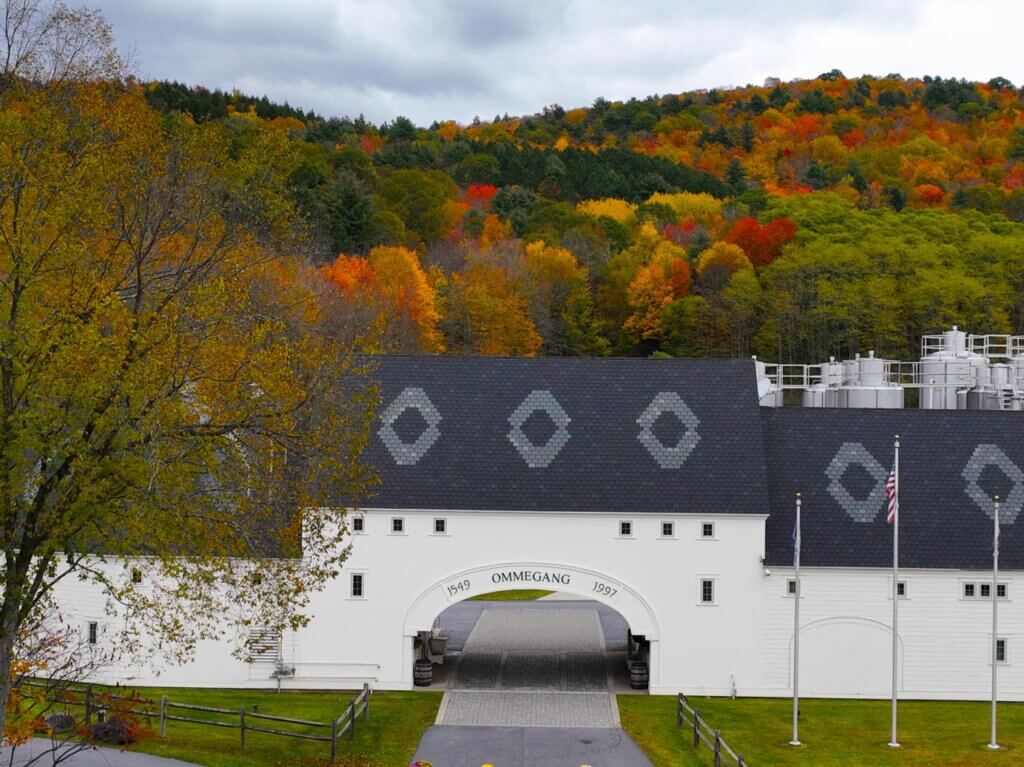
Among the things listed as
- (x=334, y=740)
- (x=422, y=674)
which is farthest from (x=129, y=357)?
(x=422, y=674)

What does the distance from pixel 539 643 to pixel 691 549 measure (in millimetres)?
9503

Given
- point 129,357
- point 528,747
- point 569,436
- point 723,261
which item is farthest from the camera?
point 723,261

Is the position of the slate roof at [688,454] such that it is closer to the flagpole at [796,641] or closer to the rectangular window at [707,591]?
the rectangular window at [707,591]

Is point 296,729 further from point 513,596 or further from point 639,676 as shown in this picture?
point 513,596

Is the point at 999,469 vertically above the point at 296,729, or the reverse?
the point at 999,469

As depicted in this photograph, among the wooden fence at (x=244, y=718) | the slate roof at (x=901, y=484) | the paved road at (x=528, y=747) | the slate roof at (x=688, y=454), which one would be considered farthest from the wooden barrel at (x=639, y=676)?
the wooden fence at (x=244, y=718)

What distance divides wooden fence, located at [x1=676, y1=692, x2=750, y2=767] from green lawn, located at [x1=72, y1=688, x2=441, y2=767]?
22.6ft

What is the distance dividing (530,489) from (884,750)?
12755mm

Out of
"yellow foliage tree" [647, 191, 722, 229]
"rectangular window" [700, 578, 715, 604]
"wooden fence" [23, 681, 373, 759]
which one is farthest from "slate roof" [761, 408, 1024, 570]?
"yellow foliage tree" [647, 191, 722, 229]

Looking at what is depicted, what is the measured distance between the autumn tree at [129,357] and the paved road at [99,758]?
487cm

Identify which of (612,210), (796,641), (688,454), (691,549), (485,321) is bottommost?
(796,641)

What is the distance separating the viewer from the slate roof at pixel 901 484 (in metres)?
38.6

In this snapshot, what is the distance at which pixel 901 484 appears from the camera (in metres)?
39.9

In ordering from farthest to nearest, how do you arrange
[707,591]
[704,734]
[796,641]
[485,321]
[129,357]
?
[485,321] → [707,591] → [796,641] → [704,734] → [129,357]
